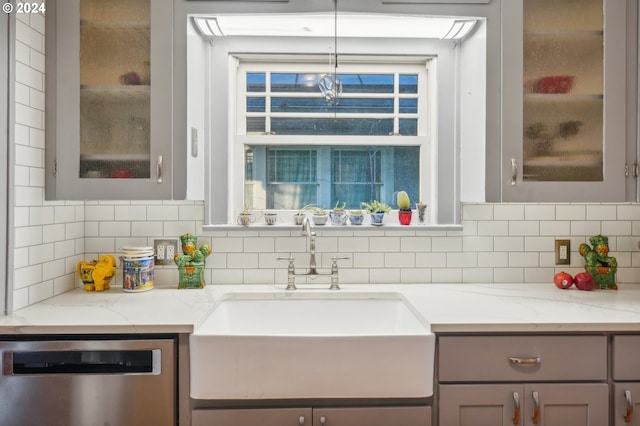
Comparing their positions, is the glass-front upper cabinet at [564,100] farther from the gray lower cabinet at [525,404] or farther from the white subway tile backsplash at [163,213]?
the white subway tile backsplash at [163,213]

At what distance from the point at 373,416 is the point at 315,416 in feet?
0.62

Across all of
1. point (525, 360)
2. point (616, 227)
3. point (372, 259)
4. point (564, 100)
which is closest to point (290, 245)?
point (372, 259)

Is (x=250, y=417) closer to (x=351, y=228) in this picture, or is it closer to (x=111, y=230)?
(x=351, y=228)

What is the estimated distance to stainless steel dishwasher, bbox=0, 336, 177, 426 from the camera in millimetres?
1415

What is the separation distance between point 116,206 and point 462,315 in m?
1.62

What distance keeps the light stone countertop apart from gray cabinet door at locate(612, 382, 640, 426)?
199mm

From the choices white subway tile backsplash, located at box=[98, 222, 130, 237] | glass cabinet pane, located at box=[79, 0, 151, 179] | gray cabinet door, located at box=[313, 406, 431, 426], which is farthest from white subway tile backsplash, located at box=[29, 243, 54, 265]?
gray cabinet door, located at box=[313, 406, 431, 426]

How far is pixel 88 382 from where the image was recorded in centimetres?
142

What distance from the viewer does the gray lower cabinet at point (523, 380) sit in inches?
57.3

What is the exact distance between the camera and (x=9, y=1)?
155 centimetres

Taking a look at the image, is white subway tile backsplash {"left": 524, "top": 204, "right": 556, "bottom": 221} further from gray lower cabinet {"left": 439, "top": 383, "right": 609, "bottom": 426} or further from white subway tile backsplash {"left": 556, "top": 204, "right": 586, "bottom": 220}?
gray lower cabinet {"left": 439, "top": 383, "right": 609, "bottom": 426}

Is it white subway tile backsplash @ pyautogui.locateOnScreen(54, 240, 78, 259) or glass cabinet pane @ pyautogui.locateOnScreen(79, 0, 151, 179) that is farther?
white subway tile backsplash @ pyautogui.locateOnScreen(54, 240, 78, 259)

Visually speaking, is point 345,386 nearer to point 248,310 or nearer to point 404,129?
point 248,310

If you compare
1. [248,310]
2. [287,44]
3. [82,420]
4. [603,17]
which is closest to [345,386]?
[248,310]
